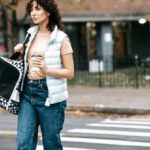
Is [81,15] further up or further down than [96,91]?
further up

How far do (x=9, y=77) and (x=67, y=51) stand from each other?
602mm

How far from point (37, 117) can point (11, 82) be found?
1.33 feet

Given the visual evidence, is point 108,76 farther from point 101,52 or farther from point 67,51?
point 67,51

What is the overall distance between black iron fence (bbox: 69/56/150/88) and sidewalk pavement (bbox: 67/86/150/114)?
779 mm

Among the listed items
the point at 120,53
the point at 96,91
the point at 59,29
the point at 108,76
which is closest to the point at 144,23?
the point at 120,53

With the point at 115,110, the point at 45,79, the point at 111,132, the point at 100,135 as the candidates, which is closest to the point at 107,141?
the point at 100,135

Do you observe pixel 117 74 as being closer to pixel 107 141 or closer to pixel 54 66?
pixel 107 141

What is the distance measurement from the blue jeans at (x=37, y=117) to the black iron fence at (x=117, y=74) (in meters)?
13.4

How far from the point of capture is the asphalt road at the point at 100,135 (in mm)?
8727

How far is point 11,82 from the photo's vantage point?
5.39 metres

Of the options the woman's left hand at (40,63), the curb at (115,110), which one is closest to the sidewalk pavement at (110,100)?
the curb at (115,110)

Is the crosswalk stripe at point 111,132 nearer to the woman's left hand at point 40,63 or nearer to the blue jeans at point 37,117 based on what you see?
the blue jeans at point 37,117

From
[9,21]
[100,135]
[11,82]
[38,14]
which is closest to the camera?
[38,14]

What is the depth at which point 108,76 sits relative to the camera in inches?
816
